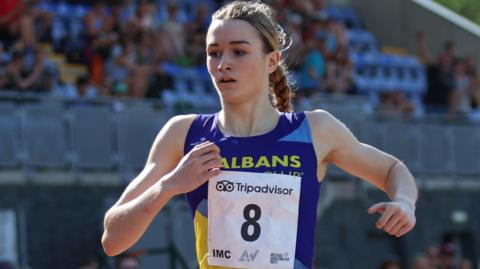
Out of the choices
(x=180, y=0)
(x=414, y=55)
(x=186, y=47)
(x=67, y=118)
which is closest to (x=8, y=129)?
(x=67, y=118)

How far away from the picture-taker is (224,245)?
14.9 feet

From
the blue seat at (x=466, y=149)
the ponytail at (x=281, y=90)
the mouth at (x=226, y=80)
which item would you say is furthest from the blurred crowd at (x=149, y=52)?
the mouth at (x=226, y=80)

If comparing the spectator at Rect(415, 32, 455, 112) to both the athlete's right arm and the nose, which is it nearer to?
the athlete's right arm

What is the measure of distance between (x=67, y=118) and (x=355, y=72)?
6.92 metres

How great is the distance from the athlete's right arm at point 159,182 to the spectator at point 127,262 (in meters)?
6.28

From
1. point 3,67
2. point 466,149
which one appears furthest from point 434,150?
point 3,67

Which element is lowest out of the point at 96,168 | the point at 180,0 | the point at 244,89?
the point at 96,168

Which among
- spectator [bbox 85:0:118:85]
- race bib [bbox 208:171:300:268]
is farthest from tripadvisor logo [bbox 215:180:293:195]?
spectator [bbox 85:0:118:85]

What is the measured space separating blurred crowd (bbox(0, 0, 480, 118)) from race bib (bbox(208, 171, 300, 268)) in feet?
28.7

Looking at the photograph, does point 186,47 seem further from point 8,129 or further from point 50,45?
point 8,129

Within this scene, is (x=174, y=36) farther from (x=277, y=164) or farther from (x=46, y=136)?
(x=277, y=164)

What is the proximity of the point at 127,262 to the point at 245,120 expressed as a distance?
6.41 m

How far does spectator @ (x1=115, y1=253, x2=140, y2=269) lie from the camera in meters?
10.9

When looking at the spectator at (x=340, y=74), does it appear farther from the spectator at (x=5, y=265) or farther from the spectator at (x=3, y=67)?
the spectator at (x=5, y=265)
